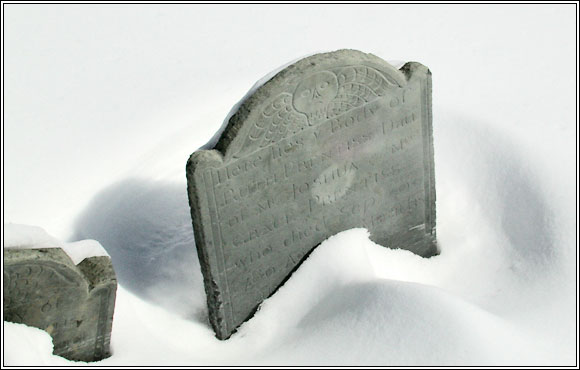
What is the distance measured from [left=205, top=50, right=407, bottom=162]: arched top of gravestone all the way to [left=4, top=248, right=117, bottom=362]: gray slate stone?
73 centimetres

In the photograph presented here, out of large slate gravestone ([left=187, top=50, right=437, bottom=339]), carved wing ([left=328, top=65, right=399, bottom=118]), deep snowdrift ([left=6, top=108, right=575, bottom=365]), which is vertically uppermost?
carved wing ([left=328, top=65, right=399, bottom=118])

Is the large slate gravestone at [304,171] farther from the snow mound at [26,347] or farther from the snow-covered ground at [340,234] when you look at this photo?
the snow mound at [26,347]

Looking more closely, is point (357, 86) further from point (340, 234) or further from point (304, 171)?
point (340, 234)

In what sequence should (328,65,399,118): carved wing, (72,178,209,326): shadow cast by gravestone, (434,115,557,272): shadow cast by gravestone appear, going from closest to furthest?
(328,65,399,118): carved wing
(72,178,209,326): shadow cast by gravestone
(434,115,557,272): shadow cast by gravestone

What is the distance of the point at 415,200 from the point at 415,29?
9.09 ft

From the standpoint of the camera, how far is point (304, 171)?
3939mm

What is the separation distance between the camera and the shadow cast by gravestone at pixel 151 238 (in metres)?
4.33

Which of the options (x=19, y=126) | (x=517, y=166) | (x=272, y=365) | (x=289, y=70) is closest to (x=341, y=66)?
(x=289, y=70)

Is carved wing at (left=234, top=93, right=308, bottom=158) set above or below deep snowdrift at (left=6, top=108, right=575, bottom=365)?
above

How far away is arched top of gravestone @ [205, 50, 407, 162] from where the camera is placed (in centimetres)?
362

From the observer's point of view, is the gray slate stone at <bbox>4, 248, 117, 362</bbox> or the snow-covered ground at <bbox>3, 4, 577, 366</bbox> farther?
the snow-covered ground at <bbox>3, 4, 577, 366</bbox>

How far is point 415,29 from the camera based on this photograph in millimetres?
6887

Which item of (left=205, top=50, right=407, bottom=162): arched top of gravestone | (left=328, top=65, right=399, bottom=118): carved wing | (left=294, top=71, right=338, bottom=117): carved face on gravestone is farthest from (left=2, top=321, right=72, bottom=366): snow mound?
(left=328, top=65, right=399, bottom=118): carved wing

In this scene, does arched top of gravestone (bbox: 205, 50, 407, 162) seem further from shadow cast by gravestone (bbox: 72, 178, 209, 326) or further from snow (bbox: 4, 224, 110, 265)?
shadow cast by gravestone (bbox: 72, 178, 209, 326)
